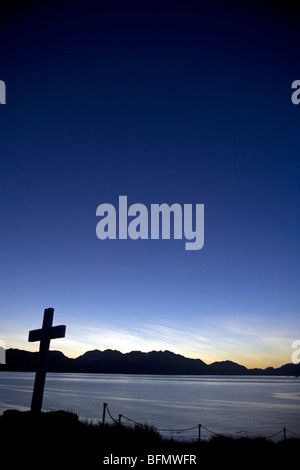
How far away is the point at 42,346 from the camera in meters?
12.8

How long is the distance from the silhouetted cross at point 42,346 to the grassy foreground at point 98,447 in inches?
22.5

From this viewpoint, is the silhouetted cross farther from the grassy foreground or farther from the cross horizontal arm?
the grassy foreground

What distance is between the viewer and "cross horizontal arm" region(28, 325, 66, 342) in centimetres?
1214

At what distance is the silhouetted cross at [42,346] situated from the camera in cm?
1211

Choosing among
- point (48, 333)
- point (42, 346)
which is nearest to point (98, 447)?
point (42, 346)

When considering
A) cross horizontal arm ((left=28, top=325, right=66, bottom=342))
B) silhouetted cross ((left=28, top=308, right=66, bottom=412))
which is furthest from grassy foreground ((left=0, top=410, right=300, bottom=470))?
cross horizontal arm ((left=28, top=325, right=66, bottom=342))

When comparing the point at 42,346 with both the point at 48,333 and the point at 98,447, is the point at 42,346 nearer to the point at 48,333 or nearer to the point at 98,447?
the point at 48,333

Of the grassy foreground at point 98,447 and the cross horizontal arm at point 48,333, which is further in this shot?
the cross horizontal arm at point 48,333

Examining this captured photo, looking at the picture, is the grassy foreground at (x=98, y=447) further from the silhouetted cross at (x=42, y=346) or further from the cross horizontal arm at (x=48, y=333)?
the cross horizontal arm at (x=48, y=333)

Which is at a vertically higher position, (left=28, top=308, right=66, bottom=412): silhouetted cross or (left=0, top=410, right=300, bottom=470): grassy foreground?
(left=28, top=308, right=66, bottom=412): silhouetted cross

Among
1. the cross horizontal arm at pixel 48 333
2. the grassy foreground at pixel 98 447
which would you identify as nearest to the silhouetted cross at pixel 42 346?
the cross horizontal arm at pixel 48 333
